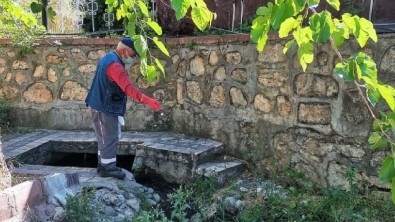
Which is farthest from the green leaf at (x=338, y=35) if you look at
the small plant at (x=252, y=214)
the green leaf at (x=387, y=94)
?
the small plant at (x=252, y=214)

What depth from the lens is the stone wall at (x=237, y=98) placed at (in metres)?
3.43

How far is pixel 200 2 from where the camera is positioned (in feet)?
5.08

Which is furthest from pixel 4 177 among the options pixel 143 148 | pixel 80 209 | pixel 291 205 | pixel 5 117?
pixel 5 117

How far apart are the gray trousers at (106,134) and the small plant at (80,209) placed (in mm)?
819

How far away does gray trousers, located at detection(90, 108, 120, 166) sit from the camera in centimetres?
402

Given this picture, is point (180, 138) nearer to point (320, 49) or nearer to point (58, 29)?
point (320, 49)

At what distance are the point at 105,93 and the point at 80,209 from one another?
118cm

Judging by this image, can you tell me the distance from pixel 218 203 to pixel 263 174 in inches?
24.2

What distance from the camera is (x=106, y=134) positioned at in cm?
405

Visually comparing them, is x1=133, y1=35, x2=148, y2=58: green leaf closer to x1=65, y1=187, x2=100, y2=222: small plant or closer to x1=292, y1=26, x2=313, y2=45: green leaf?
x1=292, y1=26, x2=313, y2=45: green leaf

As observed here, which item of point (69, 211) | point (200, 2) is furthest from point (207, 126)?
point (200, 2)

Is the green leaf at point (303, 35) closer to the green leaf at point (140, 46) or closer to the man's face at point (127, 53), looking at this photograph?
the green leaf at point (140, 46)

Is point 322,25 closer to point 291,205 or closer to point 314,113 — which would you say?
point 291,205

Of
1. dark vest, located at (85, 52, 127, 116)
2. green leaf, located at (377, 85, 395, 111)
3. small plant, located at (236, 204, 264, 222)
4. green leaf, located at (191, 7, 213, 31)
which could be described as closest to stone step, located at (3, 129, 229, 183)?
dark vest, located at (85, 52, 127, 116)
